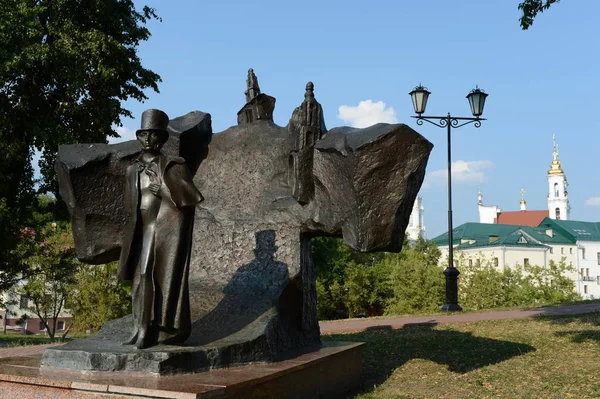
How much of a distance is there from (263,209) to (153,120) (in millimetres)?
2497

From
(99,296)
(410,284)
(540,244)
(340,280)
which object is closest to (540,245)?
(540,244)

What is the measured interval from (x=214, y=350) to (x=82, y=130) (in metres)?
13.4

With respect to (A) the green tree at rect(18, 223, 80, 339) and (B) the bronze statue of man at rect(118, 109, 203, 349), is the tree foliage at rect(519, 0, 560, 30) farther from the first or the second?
(A) the green tree at rect(18, 223, 80, 339)

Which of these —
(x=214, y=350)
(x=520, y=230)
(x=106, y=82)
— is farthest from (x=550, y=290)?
(x=520, y=230)

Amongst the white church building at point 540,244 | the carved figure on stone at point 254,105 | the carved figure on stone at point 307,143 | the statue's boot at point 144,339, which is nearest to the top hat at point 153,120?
the statue's boot at point 144,339

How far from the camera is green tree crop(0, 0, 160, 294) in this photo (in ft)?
52.1

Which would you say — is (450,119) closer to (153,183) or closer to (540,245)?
(153,183)

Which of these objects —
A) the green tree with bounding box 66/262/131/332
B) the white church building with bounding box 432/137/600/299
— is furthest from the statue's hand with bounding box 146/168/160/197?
the white church building with bounding box 432/137/600/299

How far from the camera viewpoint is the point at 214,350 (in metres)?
5.60

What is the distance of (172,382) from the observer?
491 cm

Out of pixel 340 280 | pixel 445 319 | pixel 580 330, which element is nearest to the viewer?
pixel 580 330

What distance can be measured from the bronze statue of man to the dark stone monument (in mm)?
331

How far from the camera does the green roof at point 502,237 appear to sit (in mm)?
73875

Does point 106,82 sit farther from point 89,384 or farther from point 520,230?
point 520,230
